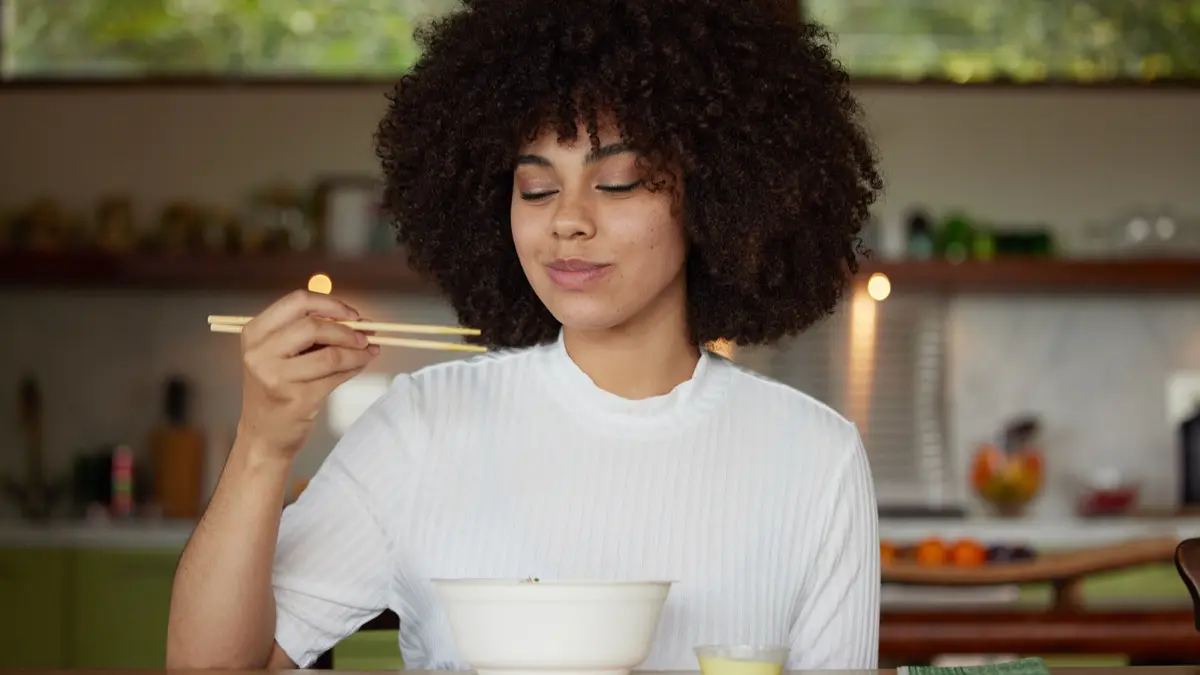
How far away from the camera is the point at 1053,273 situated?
5285 mm

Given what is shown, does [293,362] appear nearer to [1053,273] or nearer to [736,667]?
[736,667]

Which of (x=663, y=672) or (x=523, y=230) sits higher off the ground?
(x=523, y=230)

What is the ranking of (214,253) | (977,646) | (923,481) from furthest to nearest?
(923,481), (214,253), (977,646)

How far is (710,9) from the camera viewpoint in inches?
76.0

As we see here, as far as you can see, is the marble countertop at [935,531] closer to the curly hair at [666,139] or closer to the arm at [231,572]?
the curly hair at [666,139]

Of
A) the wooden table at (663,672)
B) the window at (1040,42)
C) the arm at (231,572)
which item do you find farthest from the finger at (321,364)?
the window at (1040,42)

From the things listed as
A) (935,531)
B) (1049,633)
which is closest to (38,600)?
(935,531)

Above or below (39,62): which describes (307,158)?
below

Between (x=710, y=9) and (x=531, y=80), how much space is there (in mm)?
250

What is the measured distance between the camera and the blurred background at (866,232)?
17.8 ft

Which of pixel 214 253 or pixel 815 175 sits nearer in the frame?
pixel 815 175

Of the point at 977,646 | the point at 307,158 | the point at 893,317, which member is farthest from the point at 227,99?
the point at 977,646

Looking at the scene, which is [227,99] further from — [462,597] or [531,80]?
[462,597]

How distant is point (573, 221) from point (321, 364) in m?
0.36
